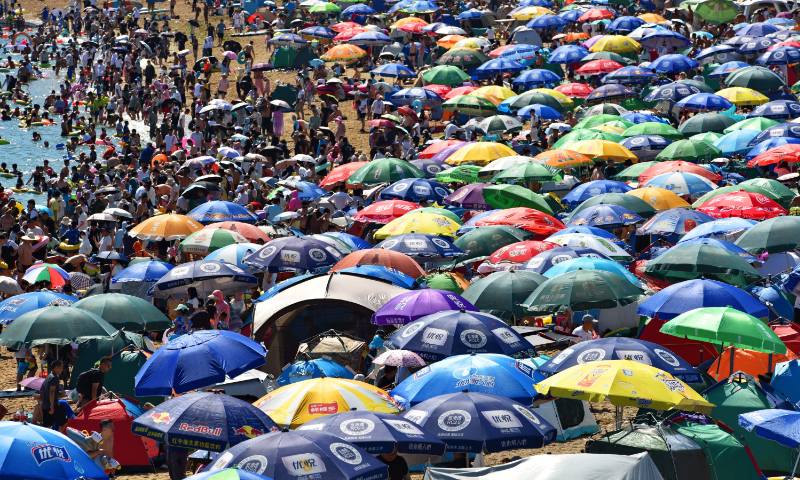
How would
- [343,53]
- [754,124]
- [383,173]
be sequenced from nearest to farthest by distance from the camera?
[383,173] → [754,124] → [343,53]

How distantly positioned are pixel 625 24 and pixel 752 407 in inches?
1143

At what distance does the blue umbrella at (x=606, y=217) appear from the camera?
1823 centimetres

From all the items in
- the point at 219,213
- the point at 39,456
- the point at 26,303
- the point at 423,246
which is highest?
the point at 39,456

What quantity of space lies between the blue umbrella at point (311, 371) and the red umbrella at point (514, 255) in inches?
172

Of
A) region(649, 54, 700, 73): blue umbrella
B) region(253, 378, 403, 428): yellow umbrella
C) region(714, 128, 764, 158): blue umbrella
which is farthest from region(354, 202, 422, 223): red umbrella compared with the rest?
region(649, 54, 700, 73): blue umbrella

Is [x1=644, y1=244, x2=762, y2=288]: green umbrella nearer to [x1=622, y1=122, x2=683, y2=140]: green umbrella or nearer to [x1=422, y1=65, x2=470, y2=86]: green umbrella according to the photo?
[x1=622, y1=122, x2=683, y2=140]: green umbrella

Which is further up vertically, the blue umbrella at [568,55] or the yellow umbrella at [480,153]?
the blue umbrella at [568,55]

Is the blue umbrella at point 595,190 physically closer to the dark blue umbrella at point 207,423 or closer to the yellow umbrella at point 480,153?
the yellow umbrella at point 480,153

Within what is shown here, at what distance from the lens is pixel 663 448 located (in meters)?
9.40

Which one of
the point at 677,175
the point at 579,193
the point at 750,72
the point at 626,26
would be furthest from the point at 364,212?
the point at 626,26

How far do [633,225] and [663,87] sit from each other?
10.1 m

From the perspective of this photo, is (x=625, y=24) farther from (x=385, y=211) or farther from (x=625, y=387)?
(x=625, y=387)

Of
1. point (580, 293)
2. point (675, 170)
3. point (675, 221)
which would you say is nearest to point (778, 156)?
point (675, 170)

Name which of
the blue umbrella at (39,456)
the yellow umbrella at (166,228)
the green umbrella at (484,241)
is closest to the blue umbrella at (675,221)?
the green umbrella at (484,241)
